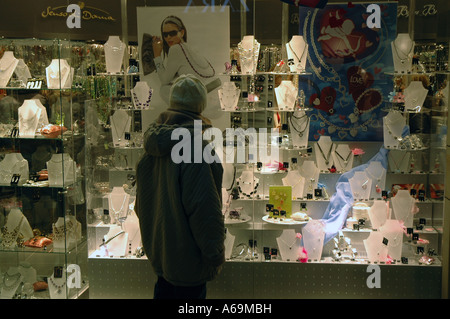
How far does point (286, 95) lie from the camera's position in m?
4.97

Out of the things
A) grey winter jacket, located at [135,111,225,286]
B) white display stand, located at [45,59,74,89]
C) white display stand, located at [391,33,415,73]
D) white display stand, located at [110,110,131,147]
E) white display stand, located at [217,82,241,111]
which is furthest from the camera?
white display stand, located at [110,110,131,147]

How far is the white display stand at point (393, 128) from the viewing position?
494cm

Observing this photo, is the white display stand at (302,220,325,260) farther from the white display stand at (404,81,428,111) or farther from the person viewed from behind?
the person viewed from behind

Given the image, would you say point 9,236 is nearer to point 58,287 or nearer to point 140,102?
point 58,287

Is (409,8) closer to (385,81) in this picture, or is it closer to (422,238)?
(385,81)

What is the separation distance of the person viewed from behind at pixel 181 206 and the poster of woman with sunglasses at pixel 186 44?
1.99 m

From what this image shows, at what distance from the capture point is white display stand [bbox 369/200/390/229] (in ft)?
16.3

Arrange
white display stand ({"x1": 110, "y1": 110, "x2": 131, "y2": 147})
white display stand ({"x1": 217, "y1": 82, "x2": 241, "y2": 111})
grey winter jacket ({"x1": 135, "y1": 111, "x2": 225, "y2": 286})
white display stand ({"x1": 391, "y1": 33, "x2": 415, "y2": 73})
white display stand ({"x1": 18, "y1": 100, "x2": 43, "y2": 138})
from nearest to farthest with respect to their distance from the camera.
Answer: grey winter jacket ({"x1": 135, "y1": 111, "x2": 225, "y2": 286})
white display stand ({"x1": 18, "y1": 100, "x2": 43, "y2": 138})
white display stand ({"x1": 391, "y1": 33, "x2": 415, "y2": 73})
white display stand ({"x1": 217, "y1": 82, "x2": 241, "y2": 111})
white display stand ({"x1": 110, "y1": 110, "x2": 131, "y2": 147})

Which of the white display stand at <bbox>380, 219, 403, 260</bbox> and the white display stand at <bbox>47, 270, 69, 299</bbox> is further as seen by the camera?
the white display stand at <bbox>380, 219, 403, 260</bbox>

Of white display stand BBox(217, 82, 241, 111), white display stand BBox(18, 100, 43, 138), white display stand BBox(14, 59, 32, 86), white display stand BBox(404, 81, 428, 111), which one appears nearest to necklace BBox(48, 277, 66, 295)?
white display stand BBox(18, 100, 43, 138)

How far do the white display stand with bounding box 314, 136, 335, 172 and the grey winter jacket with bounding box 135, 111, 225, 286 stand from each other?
89.8 inches

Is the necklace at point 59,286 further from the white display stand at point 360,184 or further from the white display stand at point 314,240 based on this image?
the white display stand at point 360,184

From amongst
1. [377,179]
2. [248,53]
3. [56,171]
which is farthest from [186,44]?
[377,179]

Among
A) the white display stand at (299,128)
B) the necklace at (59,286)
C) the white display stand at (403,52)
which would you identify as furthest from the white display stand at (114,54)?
the white display stand at (403,52)
